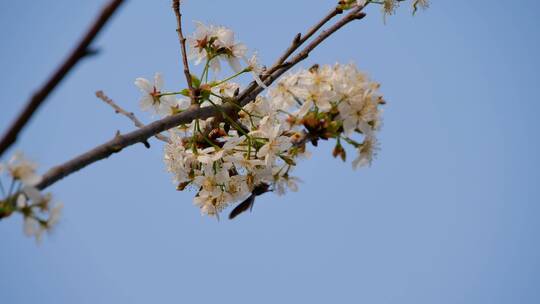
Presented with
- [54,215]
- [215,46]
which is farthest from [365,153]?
[54,215]

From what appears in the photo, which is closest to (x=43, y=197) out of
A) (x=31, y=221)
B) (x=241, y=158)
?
(x=31, y=221)

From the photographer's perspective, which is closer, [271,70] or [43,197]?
[43,197]

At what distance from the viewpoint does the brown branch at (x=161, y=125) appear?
1.65 m

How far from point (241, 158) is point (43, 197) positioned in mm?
1187

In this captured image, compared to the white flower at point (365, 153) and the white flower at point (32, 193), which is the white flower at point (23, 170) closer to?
the white flower at point (32, 193)

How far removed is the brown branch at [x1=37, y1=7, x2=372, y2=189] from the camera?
1.65 metres

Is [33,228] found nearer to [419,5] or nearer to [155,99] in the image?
[155,99]

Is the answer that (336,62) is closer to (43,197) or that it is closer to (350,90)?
(350,90)

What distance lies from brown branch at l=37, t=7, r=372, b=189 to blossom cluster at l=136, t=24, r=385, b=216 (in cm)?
6

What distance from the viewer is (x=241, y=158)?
280cm

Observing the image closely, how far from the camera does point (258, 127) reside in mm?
2857

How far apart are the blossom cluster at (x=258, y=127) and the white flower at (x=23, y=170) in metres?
0.88

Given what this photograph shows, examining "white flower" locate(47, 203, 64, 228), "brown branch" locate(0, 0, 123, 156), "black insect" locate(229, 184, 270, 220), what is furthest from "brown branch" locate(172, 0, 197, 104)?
"brown branch" locate(0, 0, 123, 156)

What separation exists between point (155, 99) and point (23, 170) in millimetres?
1330
